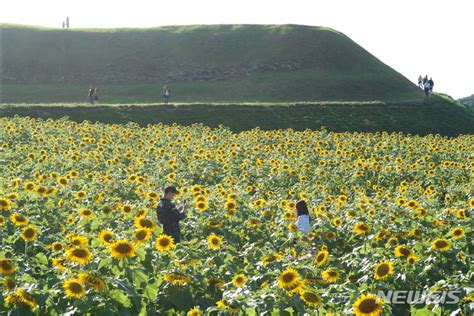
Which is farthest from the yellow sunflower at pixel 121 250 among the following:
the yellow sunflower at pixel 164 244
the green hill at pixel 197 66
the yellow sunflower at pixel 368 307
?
A: the green hill at pixel 197 66

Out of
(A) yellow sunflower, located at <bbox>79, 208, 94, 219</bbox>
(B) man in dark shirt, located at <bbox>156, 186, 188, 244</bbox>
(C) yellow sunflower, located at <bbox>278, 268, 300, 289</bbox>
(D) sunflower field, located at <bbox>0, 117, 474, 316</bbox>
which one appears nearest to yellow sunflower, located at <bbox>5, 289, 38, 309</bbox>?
(D) sunflower field, located at <bbox>0, 117, 474, 316</bbox>

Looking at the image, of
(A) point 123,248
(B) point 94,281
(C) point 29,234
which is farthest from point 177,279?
(C) point 29,234

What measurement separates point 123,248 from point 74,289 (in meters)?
0.69

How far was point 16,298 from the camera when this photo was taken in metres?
4.41

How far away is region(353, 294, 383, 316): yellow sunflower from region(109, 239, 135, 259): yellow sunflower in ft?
6.70

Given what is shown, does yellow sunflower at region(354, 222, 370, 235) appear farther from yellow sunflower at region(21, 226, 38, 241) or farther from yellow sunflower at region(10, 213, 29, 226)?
yellow sunflower at region(10, 213, 29, 226)

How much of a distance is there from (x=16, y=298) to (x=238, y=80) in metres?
53.5

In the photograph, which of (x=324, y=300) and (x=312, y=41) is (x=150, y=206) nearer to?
(x=324, y=300)

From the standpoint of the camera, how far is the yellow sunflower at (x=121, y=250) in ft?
16.6

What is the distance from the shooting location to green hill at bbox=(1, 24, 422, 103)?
A: 52156 mm

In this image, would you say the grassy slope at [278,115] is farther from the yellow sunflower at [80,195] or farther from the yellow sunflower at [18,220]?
the yellow sunflower at [18,220]

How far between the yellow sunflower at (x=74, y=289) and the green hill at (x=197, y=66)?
43.6 metres

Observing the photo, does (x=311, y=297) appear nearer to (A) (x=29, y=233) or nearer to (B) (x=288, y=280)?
(B) (x=288, y=280)

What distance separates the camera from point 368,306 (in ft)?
13.8
